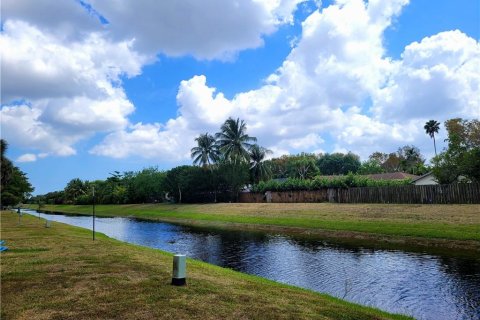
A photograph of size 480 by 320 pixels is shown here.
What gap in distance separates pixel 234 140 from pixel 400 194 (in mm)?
36209

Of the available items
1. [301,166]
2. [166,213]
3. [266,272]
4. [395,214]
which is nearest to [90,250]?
[266,272]

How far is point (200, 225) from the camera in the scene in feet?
153

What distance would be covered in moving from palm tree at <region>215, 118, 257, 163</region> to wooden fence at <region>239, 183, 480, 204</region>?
16.0 m

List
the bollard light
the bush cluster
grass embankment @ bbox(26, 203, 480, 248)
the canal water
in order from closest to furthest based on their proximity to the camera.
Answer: the bollard light
the canal water
grass embankment @ bbox(26, 203, 480, 248)
the bush cluster

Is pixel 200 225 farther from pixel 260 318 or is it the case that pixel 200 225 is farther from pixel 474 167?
pixel 260 318

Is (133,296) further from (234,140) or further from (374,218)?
(234,140)

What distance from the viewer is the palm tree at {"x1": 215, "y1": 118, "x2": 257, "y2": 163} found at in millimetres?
→ 69562

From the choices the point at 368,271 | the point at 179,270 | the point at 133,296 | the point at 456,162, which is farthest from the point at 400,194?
the point at 133,296

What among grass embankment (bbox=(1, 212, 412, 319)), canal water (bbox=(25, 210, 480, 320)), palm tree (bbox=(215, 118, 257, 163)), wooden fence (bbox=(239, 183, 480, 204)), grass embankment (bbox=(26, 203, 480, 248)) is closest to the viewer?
grass embankment (bbox=(1, 212, 412, 319))

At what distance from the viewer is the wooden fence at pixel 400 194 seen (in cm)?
3328

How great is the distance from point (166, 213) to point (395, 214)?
3896cm

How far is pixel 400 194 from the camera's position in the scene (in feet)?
126

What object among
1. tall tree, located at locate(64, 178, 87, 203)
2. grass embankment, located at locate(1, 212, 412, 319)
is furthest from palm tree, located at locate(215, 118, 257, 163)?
tall tree, located at locate(64, 178, 87, 203)

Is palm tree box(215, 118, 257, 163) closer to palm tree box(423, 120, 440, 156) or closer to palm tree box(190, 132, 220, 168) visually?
palm tree box(190, 132, 220, 168)
